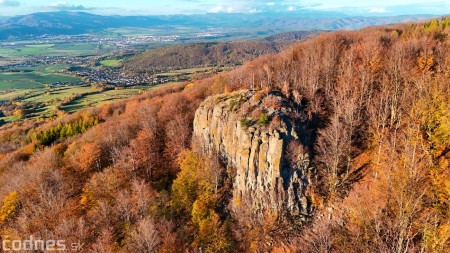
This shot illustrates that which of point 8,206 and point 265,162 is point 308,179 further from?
point 8,206

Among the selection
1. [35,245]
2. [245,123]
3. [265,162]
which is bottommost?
[35,245]

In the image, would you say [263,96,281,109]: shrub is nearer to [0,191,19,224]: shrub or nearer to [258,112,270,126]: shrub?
[258,112,270,126]: shrub

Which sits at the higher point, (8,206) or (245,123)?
(245,123)

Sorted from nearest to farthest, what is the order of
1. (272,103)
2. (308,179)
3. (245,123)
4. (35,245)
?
(35,245) → (308,179) → (245,123) → (272,103)

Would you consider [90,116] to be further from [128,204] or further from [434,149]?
[434,149]

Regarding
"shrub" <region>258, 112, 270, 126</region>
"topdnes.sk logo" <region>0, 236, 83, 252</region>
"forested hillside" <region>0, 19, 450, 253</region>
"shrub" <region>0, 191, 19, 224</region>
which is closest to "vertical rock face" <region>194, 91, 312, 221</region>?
"shrub" <region>258, 112, 270, 126</region>

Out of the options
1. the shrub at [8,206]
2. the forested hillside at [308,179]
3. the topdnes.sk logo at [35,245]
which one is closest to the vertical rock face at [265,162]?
the forested hillside at [308,179]

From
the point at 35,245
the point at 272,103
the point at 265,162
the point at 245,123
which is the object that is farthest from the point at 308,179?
the point at 35,245
